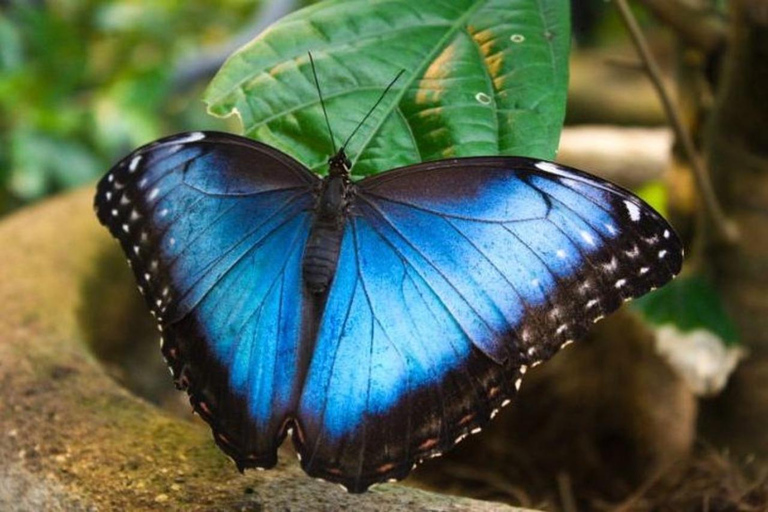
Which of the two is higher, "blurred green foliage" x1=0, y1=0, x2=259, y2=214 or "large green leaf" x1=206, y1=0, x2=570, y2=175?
"blurred green foliage" x1=0, y1=0, x2=259, y2=214

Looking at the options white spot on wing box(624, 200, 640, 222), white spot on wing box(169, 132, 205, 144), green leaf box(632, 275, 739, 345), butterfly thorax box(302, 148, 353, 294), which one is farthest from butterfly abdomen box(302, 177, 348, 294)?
green leaf box(632, 275, 739, 345)

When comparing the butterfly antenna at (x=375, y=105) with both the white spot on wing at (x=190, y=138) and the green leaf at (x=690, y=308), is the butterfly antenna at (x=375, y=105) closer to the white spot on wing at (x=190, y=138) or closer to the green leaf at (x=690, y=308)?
the white spot on wing at (x=190, y=138)

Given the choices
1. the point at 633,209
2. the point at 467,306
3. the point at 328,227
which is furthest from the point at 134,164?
the point at 633,209

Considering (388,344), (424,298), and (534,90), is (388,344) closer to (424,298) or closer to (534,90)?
(424,298)

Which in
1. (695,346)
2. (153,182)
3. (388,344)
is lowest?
(388,344)

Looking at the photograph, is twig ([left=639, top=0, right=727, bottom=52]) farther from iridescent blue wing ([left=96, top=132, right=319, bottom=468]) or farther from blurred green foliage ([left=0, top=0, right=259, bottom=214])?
blurred green foliage ([left=0, top=0, right=259, bottom=214])

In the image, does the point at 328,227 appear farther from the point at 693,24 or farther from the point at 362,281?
the point at 693,24

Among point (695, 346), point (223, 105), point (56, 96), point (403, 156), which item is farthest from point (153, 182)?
point (56, 96)
